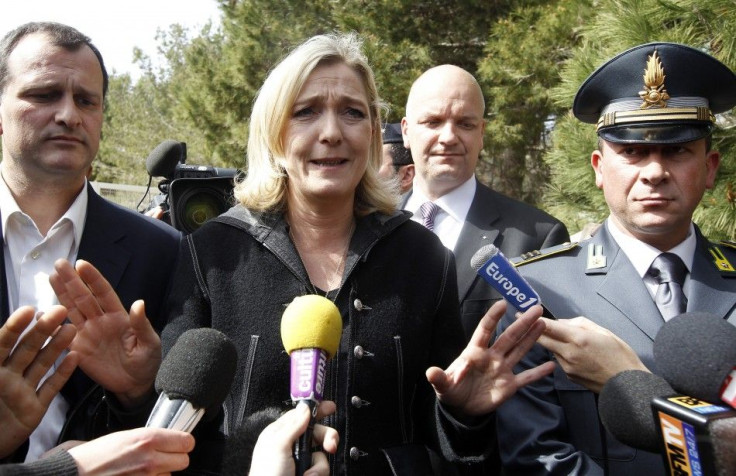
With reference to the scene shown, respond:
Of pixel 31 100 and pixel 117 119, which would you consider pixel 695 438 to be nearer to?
pixel 31 100

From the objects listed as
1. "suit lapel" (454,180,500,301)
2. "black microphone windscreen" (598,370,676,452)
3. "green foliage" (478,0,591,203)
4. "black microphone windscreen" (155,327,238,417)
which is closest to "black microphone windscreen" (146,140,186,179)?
"suit lapel" (454,180,500,301)

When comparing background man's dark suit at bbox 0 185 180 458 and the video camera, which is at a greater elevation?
the video camera

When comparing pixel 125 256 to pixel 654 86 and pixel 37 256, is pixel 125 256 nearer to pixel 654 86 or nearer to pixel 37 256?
pixel 37 256

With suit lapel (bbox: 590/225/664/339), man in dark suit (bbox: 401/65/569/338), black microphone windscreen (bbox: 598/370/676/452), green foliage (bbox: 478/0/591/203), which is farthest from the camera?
green foliage (bbox: 478/0/591/203)

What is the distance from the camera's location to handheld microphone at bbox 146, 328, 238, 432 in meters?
1.68

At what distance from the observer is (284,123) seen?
7.87 feet

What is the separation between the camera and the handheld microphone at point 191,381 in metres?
1.68

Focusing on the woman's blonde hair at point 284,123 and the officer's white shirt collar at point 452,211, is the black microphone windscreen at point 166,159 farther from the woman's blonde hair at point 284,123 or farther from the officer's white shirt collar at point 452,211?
the woman's blonde hair at point 284,123

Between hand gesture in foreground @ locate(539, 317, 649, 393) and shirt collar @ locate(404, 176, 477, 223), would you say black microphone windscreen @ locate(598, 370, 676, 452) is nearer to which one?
hand gesture in foreground @ locate(539, 317, 649, 393)

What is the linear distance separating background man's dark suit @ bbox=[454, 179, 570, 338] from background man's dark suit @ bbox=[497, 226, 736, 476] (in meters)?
0.97

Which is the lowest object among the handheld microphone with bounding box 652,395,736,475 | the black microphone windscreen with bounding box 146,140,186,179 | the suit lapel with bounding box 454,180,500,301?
the handheld microphone with bounding box 652,395,736,475

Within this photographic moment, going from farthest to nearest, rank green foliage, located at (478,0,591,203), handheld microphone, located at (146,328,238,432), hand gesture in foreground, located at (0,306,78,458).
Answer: green foliage, located at (478,0,591,203)
hand gesture in foreground, located at (0,306,78,458)
handheld microphone, located at (146,328,238,432)

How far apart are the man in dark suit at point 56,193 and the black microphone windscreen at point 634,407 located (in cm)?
148

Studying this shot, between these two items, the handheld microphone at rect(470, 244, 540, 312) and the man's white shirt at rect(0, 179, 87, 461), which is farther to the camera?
the man's white shirt at rect(0, 179, 87, 461)
